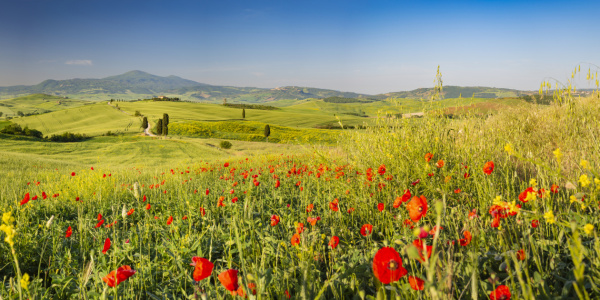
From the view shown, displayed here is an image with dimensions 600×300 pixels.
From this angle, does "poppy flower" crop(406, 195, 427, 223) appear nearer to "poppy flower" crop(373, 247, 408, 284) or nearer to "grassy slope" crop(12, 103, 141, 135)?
"poppy flower" crop(373, 247, 408, 284)

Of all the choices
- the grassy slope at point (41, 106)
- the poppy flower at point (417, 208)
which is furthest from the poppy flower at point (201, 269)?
the grassy slope at point (41, 106)

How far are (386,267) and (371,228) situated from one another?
0.79 m

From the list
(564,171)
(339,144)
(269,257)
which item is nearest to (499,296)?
(269,257)

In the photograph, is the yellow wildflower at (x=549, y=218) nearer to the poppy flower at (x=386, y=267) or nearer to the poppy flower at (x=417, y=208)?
the poppy flower at (x=417, y=208)

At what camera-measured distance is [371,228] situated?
1.85m

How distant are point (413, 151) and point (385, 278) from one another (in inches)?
110

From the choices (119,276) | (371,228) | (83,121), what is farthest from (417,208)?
(83,121)

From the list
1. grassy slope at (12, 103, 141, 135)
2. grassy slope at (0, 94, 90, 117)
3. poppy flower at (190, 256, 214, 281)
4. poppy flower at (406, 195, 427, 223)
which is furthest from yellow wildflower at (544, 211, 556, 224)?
grassy slope at (0, 94, 90, 117)

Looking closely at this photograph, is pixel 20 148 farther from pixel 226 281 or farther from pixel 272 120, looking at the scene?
pixel 272 120

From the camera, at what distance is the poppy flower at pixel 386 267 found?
3.51 feet

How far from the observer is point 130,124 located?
178 feet

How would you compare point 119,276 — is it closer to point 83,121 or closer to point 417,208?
point 417,208

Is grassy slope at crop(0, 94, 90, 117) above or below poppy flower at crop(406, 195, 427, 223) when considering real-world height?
above

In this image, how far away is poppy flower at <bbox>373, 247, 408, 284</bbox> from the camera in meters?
1.07
